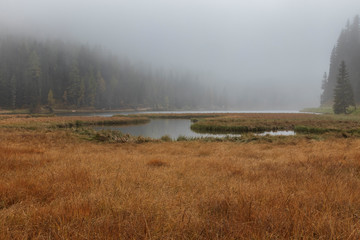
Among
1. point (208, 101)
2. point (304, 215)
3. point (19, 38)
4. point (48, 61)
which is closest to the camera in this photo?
point (304, 215)

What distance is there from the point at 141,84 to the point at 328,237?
175m

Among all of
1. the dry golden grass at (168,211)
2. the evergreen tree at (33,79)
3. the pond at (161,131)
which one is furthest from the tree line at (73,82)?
the dry golden grass at (168,211)

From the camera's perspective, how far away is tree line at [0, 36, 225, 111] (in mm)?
106188

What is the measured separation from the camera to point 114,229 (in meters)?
2.28

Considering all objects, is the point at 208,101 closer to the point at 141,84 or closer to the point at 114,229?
the point at 141,84

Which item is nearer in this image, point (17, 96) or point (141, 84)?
point (17, 96)

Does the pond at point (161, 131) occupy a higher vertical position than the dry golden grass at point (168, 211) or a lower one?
lower

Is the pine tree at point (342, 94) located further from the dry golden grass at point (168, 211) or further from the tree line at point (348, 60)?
the dry golden grass at point (168, 211)

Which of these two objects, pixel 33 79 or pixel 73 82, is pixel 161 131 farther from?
pixel 33 79

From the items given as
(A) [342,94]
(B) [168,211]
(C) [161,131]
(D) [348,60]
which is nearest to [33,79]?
(C) [161,131]

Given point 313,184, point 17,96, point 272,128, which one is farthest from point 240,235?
point 17,96

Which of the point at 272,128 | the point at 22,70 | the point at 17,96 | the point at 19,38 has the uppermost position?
the point at 19,38

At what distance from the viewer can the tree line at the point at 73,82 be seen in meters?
106

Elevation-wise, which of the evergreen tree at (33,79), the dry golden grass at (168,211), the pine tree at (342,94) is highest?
the evergreen tree at (33,79)
